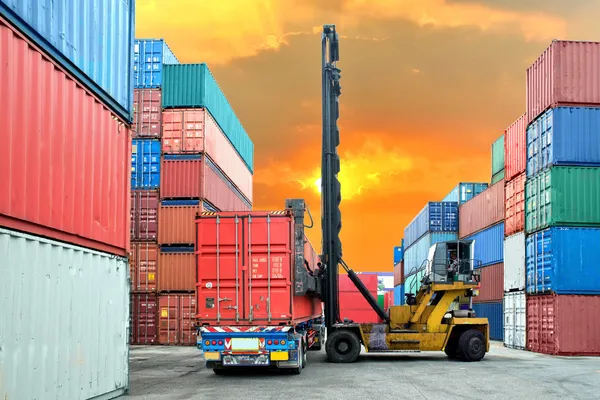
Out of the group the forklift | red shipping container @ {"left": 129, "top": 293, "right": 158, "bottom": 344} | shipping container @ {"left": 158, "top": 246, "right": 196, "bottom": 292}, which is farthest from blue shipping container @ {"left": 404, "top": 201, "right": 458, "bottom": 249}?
the forklift

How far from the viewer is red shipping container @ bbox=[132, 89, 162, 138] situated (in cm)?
3148

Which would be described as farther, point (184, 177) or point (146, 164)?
point (146, 164)

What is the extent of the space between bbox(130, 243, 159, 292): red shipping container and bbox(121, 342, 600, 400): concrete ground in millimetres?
9129

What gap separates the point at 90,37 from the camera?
12102 millimetres

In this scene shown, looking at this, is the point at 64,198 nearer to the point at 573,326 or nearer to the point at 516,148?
the point at 573,326

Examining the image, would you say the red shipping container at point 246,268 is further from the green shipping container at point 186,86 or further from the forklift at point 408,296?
the green shipping container at point 186,86

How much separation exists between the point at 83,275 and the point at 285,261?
5.59m

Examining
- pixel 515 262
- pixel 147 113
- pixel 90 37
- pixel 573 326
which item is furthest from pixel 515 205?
pixel 90 37

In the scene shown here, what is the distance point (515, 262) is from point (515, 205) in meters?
2.35

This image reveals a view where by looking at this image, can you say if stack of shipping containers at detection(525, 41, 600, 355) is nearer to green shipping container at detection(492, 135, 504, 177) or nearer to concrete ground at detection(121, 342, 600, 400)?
concrete ground at detection(121, 342, 600, 400)

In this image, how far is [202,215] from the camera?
1627 cm

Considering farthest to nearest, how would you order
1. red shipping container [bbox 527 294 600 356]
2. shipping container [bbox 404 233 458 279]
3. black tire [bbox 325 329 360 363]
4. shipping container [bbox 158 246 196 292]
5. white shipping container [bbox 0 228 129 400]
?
shipping container [bbox 404 233 458 279] < shipping container [bbox 158 246 196 292] < red shipping container [bbox 527 294 600 356] < black tire [bbox 325 329 360 363] < white shipping container [bbox 0 228 129 400]

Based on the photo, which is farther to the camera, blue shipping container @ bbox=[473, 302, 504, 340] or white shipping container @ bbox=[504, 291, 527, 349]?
blue shipping container @ bbox=[473, 302, 504, 340]

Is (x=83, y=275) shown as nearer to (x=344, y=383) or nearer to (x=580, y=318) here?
(x=344, y=383)
